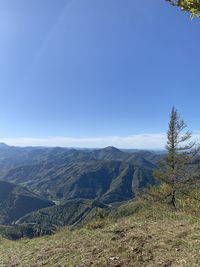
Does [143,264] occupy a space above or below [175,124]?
below

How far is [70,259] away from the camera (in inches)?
428

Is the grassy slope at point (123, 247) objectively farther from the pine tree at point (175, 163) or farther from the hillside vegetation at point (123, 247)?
the pine tree at point (175, 163)

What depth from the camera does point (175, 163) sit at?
3794cm

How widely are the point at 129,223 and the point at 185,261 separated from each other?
6.39 m

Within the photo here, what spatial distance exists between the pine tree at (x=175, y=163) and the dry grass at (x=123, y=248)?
2301cm

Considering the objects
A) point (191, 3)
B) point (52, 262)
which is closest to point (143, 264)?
point (52, 262)

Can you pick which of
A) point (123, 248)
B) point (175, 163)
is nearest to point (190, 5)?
point (123, 248)

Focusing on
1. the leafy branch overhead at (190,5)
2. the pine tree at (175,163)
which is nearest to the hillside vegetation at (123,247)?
the leafy branch overhead at (190,5)

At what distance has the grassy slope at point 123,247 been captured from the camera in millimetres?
9867

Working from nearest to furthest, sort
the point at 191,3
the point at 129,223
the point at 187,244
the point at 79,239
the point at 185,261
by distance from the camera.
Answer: the point at 191,3, the point at 185,261, the point at 187,244, the point at 79,239, the point at 129,223

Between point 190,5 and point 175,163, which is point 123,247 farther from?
point 175,163

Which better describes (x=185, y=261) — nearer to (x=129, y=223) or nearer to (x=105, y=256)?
(x=105, y=256)

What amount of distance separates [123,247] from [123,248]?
9 cm

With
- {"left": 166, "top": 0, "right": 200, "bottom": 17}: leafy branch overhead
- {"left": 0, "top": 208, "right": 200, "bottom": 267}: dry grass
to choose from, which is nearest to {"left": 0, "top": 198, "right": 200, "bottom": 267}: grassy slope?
{"left": 0, "top": 208, "right": 200, "bottom": 267}: dry grass
